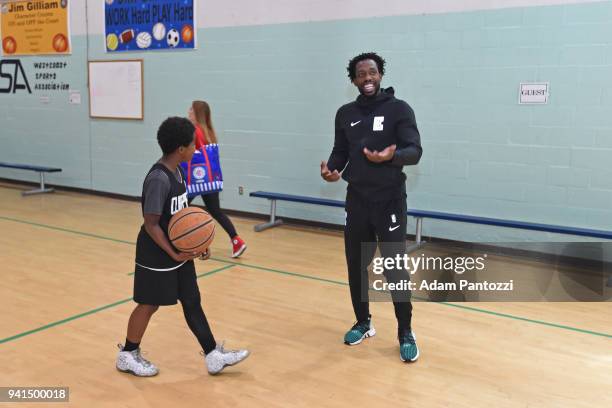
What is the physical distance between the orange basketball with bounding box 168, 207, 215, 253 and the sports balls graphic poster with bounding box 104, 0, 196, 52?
4.71 meters

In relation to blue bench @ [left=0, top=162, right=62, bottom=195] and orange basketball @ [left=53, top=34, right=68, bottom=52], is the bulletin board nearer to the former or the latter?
orange basketball @ [left=53, top=34, right=68, bottom=52]

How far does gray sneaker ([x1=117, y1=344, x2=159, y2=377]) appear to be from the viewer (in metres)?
2.92

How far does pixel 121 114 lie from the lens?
768 centimetres

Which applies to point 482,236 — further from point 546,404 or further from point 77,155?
point 77,155

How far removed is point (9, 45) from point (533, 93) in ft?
24.1

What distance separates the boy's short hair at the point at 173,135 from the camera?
8.82 ft

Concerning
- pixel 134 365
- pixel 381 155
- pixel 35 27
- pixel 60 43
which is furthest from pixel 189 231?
pixel 35 27

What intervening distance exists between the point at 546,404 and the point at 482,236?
2.92m

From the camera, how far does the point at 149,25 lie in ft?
23.7

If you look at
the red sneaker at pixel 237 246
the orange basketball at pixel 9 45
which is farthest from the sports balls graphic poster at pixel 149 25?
the red sneaker at pixel 237 246

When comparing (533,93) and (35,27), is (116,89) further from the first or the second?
(533,93)

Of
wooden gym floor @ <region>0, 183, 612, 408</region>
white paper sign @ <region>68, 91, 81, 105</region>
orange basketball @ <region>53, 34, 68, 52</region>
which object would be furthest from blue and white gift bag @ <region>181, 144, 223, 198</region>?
orange basketball @ <region>53, 34, 68, 52</region>

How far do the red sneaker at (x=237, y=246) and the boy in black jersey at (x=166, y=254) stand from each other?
7.42ft

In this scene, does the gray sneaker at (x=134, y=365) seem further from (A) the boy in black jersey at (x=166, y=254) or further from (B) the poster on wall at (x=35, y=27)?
(B) the poster on wall at (x=35, y=27)
